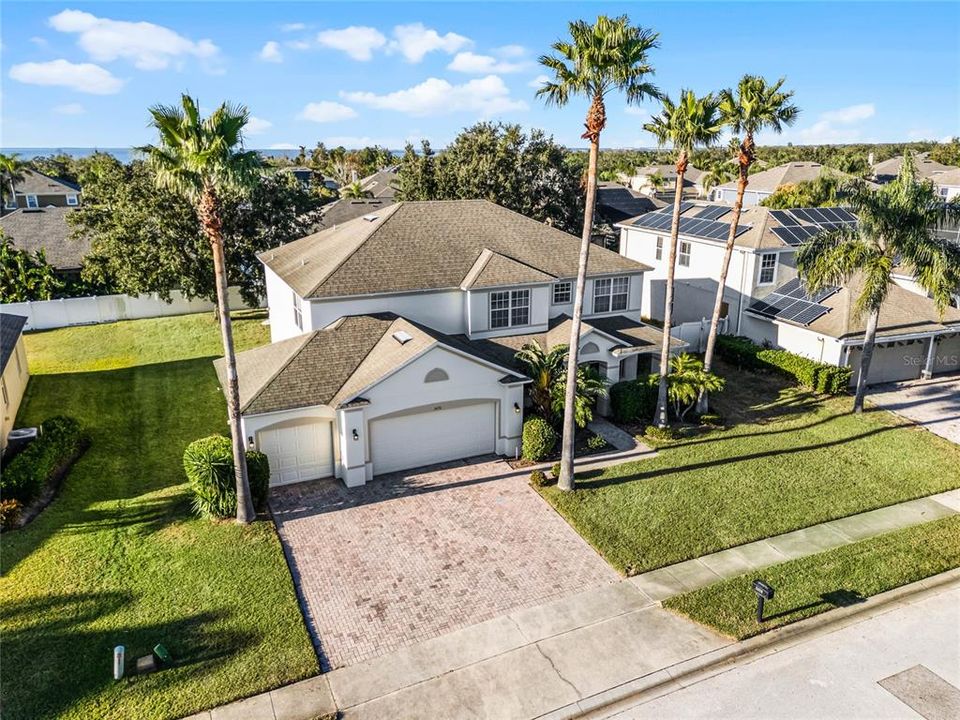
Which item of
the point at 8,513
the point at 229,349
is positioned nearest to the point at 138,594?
the point at 8,513

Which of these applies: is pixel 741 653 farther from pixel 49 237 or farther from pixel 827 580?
pixel 49 237

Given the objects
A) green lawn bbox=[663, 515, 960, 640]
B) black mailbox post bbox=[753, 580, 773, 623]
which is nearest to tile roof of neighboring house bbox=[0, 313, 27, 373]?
green lawn bbox=[663, 515, 960, 640]

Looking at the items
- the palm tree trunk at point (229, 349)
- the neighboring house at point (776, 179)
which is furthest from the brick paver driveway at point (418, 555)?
the neighboring house at point (776, 179)

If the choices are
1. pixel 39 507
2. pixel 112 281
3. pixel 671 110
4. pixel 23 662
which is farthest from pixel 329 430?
pixel 112 281

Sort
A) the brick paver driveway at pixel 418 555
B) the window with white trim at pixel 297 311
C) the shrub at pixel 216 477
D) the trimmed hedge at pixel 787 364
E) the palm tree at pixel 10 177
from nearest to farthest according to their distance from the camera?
the brick paver driveway at pixel 418 555 → the shrub at pixel 216 477 → the window with white trim at pixel 297 311 → the trimmed hedge at pixel 787 364 → the palm tree at pixel 10 177

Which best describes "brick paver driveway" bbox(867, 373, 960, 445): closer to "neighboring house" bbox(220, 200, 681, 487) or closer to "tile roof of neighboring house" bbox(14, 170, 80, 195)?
"neighboring house" bbox(220, 200, 681, 487)

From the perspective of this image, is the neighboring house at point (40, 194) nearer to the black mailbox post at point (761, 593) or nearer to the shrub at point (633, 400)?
the shrub at point (633, 400)

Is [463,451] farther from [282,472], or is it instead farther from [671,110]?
[671,110]

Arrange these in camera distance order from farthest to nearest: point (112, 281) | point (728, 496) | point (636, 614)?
point (112, 281)
point (728, 496)
point (636, 614)
